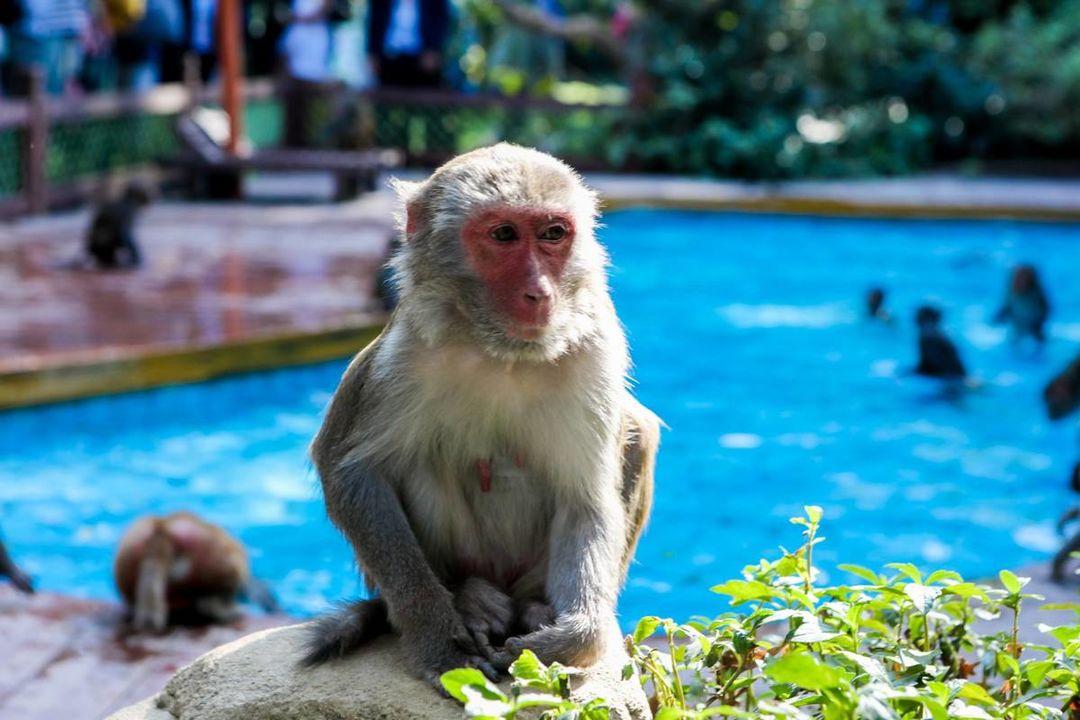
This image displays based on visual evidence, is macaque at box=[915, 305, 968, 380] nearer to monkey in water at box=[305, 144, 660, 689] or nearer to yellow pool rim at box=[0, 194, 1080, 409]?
yellow pool rim at box=[0, 194, 1080, 409]

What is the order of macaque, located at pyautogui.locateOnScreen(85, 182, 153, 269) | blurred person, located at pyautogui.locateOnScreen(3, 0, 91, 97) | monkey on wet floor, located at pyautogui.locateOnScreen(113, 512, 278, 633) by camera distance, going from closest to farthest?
monkey on wet floor, located at pyautogui.locateOnScreen(113, 512, 278, 633) → macaque, located at pyautogui.locateOnScreen(85, 182, 153, 269) → blurred person, located at pyautogui.locateOnScreen(3, 0, 91, 97)

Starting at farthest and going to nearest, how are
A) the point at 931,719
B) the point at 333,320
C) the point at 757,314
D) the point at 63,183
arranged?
the point at 63,183, the point at 757,314, the point at 333,320, the point at 931,719

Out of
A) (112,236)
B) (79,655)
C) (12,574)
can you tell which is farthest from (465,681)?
(112,236)

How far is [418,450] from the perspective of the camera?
10.2 feet

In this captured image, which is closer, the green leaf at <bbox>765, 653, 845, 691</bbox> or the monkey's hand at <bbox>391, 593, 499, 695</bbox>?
the green leaf at <bbox>765, 653, 845, 691</bbox>

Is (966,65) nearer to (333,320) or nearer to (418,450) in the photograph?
(333,320)

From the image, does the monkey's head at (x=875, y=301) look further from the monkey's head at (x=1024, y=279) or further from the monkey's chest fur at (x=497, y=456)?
the monkey's chest fur at (x=497, y=456)

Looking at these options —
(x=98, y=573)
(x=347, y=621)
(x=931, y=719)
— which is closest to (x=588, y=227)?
(x=347, y=621)

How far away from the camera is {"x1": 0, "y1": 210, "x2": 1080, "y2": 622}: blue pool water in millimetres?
6801

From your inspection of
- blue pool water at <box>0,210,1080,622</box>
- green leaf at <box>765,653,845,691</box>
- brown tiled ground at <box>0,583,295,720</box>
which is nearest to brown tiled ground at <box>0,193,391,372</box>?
blue pool water at <box>0,210,1080,622</box>

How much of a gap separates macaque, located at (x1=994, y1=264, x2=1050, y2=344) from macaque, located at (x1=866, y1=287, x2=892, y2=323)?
2.58 ft

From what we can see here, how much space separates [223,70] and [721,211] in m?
4.77

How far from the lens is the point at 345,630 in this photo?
3.02 meters

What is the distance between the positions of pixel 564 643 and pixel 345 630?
46 centimetres
